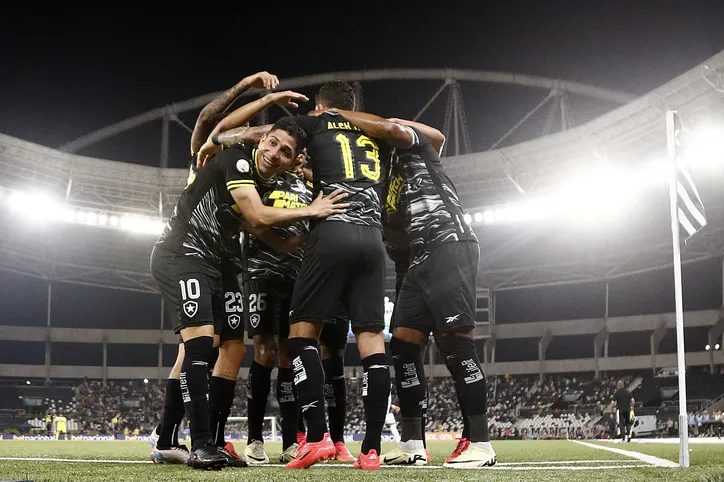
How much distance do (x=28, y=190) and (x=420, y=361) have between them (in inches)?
915

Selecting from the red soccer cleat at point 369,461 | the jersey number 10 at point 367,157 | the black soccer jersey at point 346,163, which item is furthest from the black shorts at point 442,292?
the red soccer cleat at point 369,461

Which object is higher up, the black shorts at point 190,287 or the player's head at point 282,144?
the player's head at point 282,144

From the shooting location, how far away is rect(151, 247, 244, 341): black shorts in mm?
4290

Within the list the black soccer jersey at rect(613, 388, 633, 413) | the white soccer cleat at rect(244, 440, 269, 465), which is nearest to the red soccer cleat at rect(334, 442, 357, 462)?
the white soccer cleat at rect(244, 440, 269, 465)

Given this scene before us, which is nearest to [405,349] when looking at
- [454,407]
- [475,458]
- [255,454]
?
[475,458]

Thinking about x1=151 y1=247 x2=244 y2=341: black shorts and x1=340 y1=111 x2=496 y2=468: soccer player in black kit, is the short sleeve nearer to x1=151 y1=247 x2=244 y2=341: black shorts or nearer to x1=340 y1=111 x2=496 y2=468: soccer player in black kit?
x1=151 y1=247 x2=244 y2=341: black shorts

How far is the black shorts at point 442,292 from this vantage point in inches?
180

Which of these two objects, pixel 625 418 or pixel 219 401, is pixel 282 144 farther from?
pixel 625 418

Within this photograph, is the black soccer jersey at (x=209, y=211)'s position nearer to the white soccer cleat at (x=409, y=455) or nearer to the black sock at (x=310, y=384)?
the black sock at (x=310, y=384)

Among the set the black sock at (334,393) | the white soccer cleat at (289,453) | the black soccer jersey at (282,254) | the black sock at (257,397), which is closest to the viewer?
the white soccer cleat at (289,453)

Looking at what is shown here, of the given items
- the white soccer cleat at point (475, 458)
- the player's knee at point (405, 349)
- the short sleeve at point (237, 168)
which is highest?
the short sleeve at point (237, 168)

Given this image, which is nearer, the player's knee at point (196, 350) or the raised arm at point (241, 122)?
the player's knee at point (196, 350)

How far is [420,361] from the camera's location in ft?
16.4

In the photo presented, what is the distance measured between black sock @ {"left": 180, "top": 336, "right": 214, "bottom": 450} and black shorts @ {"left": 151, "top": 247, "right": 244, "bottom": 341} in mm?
126
